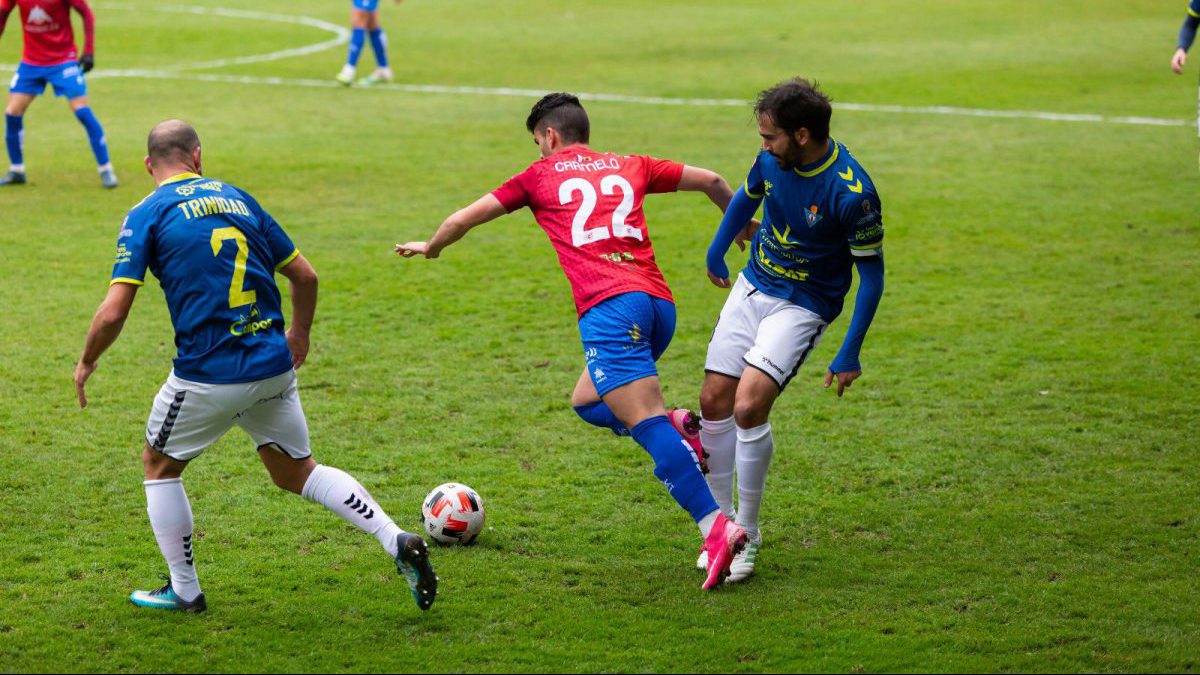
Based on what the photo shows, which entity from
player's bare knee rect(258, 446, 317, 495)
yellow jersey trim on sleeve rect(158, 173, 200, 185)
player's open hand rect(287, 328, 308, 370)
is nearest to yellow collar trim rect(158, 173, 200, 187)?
yellow jersey trim on sleeve rect(158, 173, 200, 185)

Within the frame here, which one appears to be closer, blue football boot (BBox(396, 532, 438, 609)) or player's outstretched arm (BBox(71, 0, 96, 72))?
blue football boot (BBox(396, 532, 438, 609))

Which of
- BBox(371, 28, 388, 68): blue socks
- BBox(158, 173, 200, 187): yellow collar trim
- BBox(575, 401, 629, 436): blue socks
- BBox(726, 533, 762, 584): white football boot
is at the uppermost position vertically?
BBox(158, 173, 200, 187): yellow collar trim

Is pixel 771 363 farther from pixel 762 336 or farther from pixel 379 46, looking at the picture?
pixel 379 46

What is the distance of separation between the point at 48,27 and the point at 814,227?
11205 millimetres

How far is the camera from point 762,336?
21.2 feet

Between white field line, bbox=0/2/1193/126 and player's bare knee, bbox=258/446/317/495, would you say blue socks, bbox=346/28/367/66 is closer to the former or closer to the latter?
white field line, bbox=0/2/1193/126

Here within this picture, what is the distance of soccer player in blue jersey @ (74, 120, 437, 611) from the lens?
5645 mm

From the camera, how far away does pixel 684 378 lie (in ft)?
31.3

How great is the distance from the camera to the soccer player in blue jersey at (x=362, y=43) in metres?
22.3

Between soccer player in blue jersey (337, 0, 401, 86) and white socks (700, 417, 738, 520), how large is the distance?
663 inches

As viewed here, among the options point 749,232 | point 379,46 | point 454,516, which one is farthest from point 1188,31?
point 379,46

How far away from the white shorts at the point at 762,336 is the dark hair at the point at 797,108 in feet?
2.83

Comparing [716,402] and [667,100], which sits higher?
[716,402]

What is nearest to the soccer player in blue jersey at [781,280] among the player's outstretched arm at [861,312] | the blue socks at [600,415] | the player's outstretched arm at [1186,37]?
the player's outstretched arm at [861,312]
